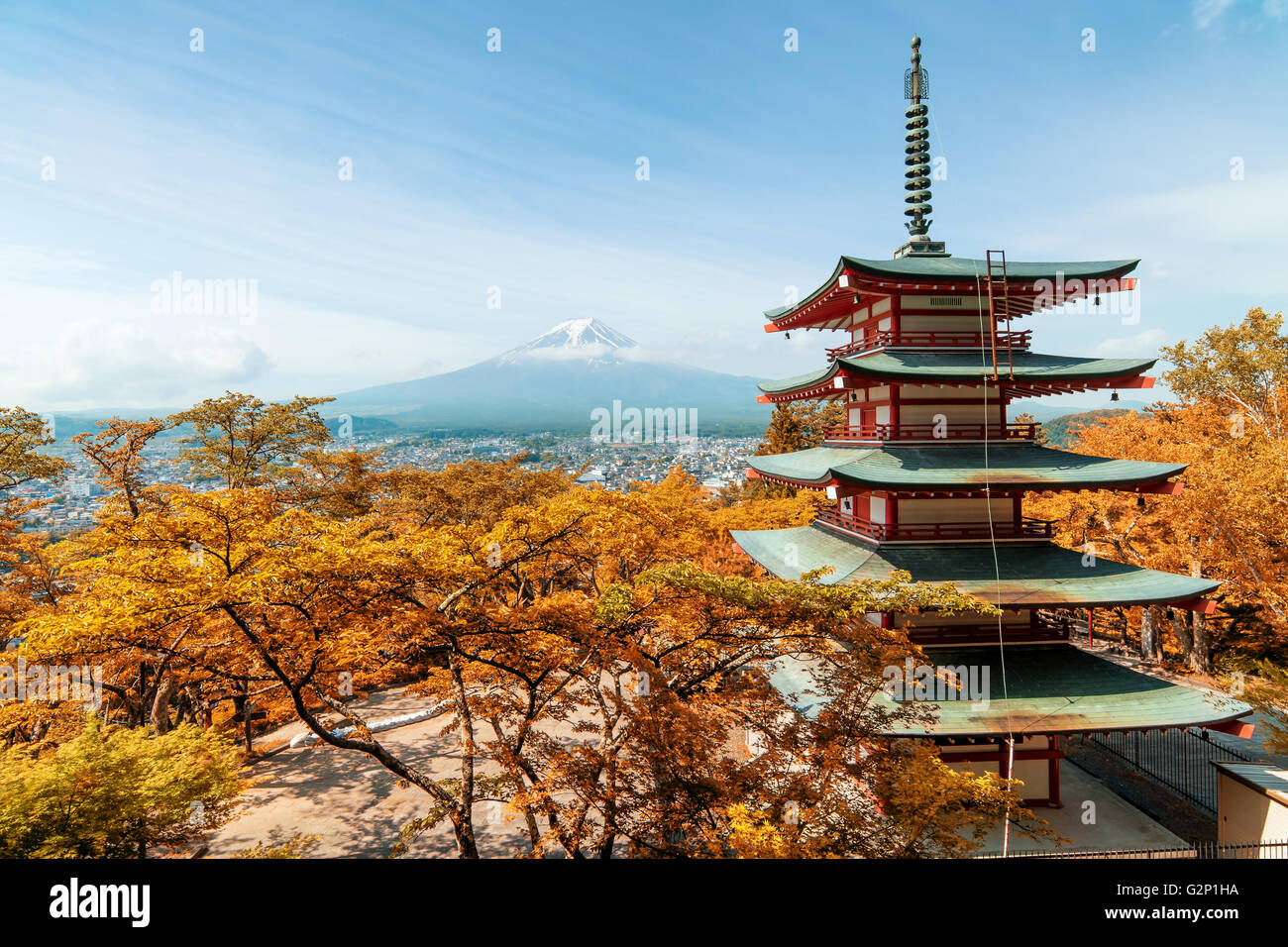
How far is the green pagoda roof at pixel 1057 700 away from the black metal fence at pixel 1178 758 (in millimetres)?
2615

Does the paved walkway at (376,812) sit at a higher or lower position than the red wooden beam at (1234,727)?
lower

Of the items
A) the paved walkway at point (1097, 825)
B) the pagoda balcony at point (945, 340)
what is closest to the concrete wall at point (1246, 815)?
the paved walkway at point (1097, 825)

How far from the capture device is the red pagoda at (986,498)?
31.1 feet

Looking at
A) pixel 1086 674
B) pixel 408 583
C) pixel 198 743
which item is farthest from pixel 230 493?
pixel 1086 674

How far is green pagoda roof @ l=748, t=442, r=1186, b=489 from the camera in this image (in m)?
10.2

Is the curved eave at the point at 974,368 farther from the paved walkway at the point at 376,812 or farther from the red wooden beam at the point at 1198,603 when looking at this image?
the paved walkway at the point at 376,812

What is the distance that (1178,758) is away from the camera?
1338cm

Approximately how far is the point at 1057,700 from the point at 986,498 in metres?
3.80

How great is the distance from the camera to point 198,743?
30.0 feet

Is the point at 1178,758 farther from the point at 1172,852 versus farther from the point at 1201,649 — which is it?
the point at 1201,649

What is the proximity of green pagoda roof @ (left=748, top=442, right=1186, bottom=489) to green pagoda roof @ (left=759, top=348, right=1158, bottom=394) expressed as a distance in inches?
60.1
